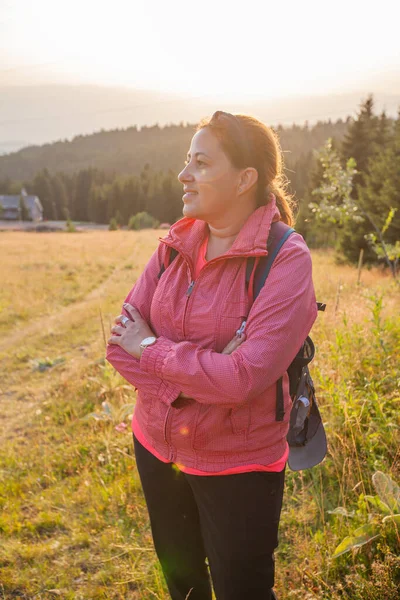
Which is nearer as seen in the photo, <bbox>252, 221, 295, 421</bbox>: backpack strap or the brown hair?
<bbox>252, 221, 295, 421</bbox>: backpack strap

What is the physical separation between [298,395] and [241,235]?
2.78 ft

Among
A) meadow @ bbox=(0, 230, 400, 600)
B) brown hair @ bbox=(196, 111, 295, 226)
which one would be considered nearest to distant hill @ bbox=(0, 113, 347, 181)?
meadow @ bbox=(0, 230, 400, 600)

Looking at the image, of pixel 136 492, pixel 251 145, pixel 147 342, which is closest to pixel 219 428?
pixel 147 342

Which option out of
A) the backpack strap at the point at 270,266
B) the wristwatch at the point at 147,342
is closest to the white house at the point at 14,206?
the wristwatch at the point at 147,342

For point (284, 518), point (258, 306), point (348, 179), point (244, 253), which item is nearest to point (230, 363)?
point (258, 306)

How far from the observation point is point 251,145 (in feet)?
6.17

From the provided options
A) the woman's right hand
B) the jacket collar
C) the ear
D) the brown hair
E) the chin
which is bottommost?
the woman's right hand

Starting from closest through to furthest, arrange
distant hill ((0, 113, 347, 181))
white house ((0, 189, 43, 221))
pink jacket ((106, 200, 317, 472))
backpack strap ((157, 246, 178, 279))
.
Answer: pink jacket ((106, 200, 317, 472)) < backpack strap ((157, 246, 178, 279)) < white house ((0, 189, 43, 221)) < distant hill ((0, 113, 347, 181))

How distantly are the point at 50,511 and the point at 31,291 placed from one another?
11.7 metres

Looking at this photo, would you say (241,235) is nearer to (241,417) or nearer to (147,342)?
(147,342)

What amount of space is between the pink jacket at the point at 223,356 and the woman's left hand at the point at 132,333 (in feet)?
0.20

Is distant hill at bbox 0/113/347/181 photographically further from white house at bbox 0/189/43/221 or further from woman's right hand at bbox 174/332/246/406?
woman's right hand at bbox 174/332/246/406

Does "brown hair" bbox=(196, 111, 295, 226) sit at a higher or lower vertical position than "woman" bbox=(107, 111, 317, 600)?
higher

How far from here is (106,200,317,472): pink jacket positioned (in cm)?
162
